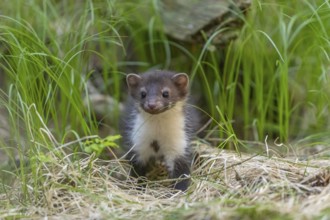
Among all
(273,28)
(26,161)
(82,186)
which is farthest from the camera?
(273,28)

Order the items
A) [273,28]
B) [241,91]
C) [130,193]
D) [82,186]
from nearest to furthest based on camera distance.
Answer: [82,186] < [130,193] < [273,28] < [241,91]

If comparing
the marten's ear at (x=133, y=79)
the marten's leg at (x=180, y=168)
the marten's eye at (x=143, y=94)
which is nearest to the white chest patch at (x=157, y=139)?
the marten's leg at (x=180, y=168)

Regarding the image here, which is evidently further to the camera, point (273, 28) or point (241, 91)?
point (241, 91)

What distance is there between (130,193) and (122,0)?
8.35ft

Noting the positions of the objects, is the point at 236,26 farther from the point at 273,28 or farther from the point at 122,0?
the point at 122,0

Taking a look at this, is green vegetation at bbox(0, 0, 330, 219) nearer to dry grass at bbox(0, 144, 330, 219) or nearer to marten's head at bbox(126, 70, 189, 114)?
dry grass at bbox(0, 144, 330, 219)

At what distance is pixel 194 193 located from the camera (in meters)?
4.50

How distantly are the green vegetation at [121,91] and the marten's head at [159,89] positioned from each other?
0.32 m

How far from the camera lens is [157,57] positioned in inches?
283

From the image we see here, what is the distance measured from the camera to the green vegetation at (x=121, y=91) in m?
4.27

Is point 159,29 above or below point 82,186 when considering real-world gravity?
above

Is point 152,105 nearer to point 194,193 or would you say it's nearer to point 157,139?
point 157,139

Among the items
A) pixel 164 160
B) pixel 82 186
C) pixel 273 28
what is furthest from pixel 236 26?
pixel 82 186

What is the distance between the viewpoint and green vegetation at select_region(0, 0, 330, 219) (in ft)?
14.0
